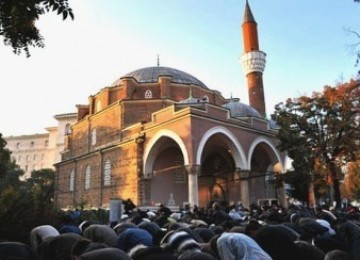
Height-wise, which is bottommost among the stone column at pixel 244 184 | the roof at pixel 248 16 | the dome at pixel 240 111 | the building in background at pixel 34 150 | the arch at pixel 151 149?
the stone column at pixel 244 184

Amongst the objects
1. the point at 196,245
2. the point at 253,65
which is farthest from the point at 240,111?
the point at 196,245

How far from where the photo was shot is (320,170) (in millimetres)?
18859

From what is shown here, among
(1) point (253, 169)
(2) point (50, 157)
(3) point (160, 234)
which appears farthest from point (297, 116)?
(2) point (50, 157)

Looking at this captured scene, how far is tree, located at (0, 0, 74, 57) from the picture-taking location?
3.67 meters

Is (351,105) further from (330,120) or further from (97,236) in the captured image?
(97,236)

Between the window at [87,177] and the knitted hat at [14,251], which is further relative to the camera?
the window at [87,177]

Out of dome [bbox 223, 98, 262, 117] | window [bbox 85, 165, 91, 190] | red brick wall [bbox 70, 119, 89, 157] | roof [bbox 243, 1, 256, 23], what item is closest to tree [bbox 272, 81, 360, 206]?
dome [bbox 223, 98, 262, 117]

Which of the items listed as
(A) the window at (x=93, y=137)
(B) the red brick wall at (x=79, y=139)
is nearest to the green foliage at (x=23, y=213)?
(A) the window at (x=93, y=137)

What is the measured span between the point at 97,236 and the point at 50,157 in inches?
2375

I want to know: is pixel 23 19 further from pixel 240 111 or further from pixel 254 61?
pixel 254 61

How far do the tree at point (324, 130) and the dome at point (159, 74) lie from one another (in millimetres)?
10713

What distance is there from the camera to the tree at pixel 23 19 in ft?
12.0

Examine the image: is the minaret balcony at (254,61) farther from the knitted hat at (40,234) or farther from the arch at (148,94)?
the knitted hat at (40,234)

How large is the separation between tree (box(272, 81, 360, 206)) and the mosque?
9.66 feet
